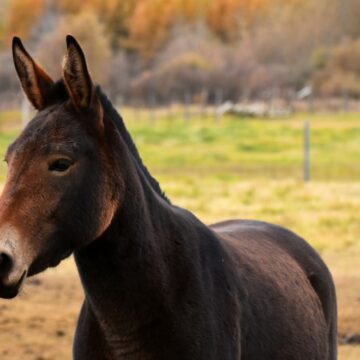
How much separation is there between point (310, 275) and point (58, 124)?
234 cm

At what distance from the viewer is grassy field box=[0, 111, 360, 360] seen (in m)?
9.64

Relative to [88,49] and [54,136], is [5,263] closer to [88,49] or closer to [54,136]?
[54,136]

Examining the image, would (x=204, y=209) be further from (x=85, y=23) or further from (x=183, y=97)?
(x=85, y=23)

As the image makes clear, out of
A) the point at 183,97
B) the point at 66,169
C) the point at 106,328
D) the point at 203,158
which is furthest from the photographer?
the point at 183,97

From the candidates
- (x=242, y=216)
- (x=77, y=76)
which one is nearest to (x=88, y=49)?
(x=242, y=216)

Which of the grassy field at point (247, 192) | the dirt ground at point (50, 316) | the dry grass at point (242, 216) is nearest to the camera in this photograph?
the dirt ground at point (50, 316)

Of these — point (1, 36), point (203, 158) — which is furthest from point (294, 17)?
point (203, 158)

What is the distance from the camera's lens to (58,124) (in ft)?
13.0

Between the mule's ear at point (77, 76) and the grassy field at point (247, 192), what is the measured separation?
15.2 ft

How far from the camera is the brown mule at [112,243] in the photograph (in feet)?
12.6

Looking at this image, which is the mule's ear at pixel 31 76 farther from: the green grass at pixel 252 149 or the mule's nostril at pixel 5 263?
the green grass at pixel 252 149

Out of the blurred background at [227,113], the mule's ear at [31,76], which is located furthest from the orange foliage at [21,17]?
the mule's ear at [31,76]

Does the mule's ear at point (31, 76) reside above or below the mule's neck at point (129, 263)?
above

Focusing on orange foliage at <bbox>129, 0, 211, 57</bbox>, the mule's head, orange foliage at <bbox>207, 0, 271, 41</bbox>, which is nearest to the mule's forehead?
the mule's head
